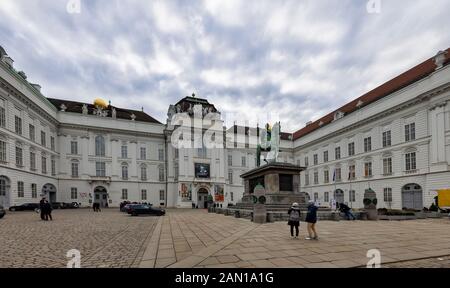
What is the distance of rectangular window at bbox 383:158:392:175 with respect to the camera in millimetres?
35375

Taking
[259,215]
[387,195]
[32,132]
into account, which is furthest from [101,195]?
[387,195]

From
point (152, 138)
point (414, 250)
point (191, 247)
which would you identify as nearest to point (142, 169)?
point (152, 138)

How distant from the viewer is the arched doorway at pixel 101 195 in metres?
45.6

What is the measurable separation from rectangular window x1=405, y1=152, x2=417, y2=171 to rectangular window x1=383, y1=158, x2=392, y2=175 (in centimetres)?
266

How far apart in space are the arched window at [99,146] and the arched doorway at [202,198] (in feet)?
63.9

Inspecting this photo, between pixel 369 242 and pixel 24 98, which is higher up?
pixel 24 98

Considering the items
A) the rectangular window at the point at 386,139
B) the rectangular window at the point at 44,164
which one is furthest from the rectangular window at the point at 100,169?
the rectangular window at the point at 386,139

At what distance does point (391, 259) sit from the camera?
22.8 ft

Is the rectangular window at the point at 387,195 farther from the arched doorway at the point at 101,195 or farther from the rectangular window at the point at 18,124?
the rectangular window at the point at 18,124

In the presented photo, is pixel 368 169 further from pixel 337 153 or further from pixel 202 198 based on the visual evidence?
pixel 202 198

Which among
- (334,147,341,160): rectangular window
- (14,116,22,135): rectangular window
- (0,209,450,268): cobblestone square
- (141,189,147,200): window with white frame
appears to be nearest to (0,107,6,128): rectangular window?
(14,116,22,135): rectangular window

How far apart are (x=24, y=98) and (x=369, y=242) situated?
133 ft

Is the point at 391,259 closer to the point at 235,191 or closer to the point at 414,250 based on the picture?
the point at 414,250

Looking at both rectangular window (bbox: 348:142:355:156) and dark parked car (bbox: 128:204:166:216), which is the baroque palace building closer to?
rectangular window (bbox: 348:142:355:156)
